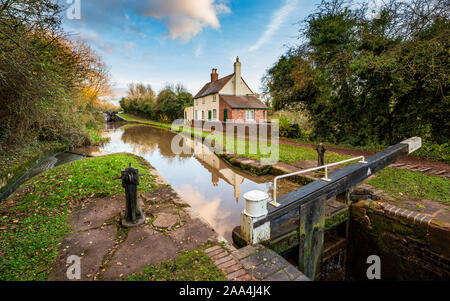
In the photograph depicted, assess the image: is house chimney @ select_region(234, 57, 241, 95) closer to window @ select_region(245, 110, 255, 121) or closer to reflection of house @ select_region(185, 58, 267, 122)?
reflection of house @ select_region(185, 58, 267, 122)

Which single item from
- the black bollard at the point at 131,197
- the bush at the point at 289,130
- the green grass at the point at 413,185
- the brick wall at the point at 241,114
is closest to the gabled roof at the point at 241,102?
the brick wall at the point at 241,114

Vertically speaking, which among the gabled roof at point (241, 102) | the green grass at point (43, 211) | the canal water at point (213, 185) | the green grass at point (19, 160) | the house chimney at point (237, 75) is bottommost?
the canal water at point (213, 185)

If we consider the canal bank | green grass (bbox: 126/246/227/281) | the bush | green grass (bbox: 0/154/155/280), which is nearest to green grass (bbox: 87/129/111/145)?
green grass (bbox: 0/154/155/280)

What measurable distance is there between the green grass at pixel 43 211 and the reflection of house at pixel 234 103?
1750cm

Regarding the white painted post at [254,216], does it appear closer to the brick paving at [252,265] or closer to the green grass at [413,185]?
the brick paving at [252,265]

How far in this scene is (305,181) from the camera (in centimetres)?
580

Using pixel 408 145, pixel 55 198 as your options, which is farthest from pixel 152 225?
pixel 408 145

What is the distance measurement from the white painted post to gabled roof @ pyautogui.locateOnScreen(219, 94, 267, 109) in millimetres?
20144

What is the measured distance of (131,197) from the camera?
3.33m

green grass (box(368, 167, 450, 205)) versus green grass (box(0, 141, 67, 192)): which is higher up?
green grass (box(0, 141, 67, 192))

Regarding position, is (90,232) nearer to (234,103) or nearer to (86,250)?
(86,250)

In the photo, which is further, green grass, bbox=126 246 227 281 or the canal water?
the canal water

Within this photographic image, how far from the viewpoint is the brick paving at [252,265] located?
2.25m

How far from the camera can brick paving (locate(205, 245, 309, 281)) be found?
7.37ft
